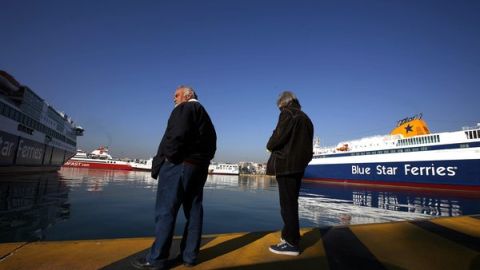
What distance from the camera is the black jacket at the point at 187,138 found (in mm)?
1995

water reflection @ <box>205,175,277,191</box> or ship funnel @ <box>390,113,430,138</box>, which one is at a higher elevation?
ship funnel @ <box>390,113,430,138</box>

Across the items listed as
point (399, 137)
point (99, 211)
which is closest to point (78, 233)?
point (99, 211)

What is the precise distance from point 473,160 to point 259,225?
2861cm

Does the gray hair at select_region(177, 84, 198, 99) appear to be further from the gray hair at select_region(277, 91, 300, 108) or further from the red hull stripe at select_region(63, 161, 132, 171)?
the red hull stripe at select_region(63, 161, 132, 171)

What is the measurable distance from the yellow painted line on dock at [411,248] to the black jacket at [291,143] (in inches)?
43.0

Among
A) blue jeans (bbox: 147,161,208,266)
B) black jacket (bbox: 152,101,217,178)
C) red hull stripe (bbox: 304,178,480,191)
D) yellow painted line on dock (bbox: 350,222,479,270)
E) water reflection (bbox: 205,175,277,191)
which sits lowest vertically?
water reflection (bbox: 205,175,277,191)

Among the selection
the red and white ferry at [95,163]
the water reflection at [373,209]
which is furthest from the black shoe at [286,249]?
the red and white ferry at [95,163]

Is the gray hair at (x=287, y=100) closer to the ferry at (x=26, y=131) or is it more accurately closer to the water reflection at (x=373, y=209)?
the water reflection at (x=373, y=209)

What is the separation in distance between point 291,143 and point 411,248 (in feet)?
5.24

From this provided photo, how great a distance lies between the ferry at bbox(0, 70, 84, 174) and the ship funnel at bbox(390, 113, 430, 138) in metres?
A: 44.6

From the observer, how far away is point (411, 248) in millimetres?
2396

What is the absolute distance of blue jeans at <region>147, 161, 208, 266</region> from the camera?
6.25ft

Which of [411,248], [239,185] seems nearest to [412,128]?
[239,185]

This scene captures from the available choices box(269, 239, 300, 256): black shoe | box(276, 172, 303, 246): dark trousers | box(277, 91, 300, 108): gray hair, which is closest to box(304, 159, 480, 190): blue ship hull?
box(277, 91, 300, 108): gray hair
